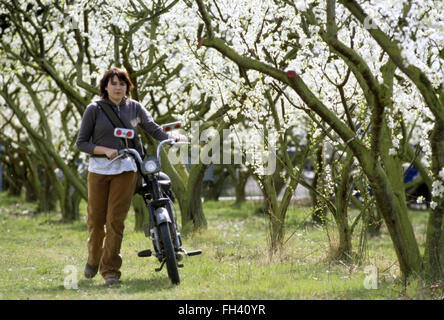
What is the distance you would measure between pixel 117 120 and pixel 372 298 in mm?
2735

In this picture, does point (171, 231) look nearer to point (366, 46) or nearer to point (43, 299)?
point (43, 299)

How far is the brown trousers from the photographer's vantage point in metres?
6.58

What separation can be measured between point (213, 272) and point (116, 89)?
2.02m

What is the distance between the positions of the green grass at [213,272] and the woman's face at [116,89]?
169 cm

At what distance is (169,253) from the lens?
19.9ft

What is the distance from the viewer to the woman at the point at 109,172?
6.55m

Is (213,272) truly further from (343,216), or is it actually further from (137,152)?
(343,216)

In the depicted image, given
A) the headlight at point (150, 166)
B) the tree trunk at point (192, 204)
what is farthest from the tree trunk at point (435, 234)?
the tree trunk at point (192, 204)

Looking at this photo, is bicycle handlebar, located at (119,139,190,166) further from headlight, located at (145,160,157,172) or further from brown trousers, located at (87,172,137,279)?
brown trousers, located at (87,172,137,279)

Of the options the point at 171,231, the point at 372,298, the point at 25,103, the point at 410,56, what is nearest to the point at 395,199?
the point at 372,298

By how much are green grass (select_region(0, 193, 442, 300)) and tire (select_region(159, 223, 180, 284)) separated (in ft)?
0.43

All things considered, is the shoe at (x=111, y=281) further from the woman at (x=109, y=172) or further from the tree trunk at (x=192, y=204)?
the tree trunk at (x=192, y=204)

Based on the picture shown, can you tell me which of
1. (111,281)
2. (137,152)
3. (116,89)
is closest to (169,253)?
(111,281)

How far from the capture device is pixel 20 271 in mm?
7844
